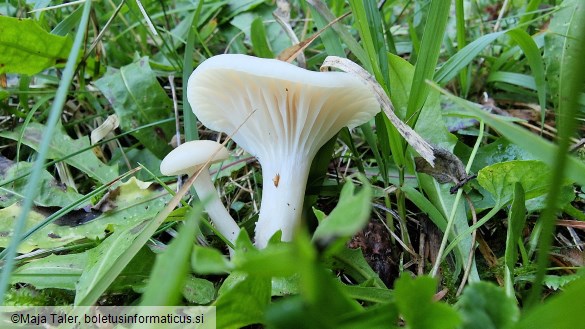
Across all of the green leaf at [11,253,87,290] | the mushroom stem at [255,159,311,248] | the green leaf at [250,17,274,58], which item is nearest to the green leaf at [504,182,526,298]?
the mushroom stem at [255,159,311,248]

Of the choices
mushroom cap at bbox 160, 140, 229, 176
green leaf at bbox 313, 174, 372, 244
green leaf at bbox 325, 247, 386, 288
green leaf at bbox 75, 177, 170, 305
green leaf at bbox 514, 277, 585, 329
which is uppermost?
green leaf at bbox 313, 174, 372, 244

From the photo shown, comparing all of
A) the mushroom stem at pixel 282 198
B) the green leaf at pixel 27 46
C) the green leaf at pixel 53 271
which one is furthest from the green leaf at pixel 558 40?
the green leaf at pixel 27 46

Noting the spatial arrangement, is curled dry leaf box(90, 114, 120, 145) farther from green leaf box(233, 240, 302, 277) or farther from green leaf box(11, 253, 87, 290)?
green leaf box(233, 240, 302, 277)

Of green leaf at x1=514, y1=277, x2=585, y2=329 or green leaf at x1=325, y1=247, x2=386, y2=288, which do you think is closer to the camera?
green leaf at x1=514, y1=277, x2=585, y2=329

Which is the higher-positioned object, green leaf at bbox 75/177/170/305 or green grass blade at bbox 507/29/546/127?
green grass blade at bbox 507/29/546/127

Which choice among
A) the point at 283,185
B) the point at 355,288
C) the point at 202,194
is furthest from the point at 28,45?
the point at 355,288

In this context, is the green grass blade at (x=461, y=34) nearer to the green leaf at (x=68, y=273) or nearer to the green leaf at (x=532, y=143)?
the green leaf at (x=532, y=143)
